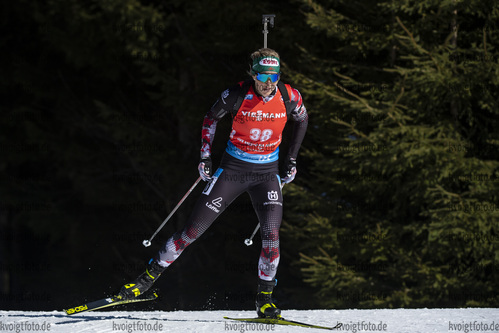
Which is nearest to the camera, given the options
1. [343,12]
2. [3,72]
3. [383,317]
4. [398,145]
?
[383,317]

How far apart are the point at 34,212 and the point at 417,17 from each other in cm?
1386

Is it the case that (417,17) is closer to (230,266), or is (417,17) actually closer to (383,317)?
(383,317)

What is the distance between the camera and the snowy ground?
20.7 feet

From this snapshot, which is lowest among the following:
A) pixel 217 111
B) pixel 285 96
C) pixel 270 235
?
pixel 270 235

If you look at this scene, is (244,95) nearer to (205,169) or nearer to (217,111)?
(217,111)

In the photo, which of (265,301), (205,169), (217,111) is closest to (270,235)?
(265,301)

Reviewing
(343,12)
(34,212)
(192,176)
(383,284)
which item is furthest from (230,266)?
(34,212)

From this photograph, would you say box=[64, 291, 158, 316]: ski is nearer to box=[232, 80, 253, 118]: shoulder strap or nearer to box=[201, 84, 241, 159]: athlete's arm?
box=[201, 84, 241, 159]: athlete's arm

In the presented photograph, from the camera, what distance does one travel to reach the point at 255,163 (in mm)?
6320

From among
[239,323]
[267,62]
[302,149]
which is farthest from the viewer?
[302,149]

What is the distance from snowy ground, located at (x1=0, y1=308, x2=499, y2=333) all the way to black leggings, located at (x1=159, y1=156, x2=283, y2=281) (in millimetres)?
785

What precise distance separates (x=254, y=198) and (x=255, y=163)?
0.34 m

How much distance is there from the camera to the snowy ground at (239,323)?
6.30 metres

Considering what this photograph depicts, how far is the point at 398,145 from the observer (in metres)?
9.69
